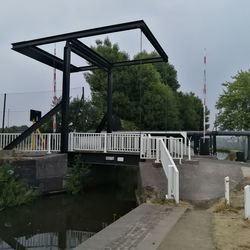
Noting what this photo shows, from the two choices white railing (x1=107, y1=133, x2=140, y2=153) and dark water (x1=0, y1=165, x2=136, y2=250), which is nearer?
dark water (x1=0, y1=165, x2=136, y2=250)

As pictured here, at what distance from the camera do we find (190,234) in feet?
20.3

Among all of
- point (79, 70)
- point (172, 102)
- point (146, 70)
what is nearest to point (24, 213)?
point (79, 70)

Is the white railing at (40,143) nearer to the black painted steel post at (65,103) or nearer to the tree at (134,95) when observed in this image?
the black painted steel post at (65,103)

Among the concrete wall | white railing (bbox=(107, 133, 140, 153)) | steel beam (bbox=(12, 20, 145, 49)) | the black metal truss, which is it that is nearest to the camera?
the concrete wall

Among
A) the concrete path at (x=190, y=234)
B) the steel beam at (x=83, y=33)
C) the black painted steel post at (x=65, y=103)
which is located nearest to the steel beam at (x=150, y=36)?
the steel beam at (x=83, y=33)

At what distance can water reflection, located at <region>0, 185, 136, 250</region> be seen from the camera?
7.98 meters

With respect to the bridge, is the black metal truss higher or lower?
higher

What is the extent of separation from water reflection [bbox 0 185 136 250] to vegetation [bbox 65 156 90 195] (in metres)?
0.50

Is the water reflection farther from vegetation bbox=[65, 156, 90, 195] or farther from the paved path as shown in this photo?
the paved path

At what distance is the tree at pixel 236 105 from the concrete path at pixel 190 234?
93.3 feet

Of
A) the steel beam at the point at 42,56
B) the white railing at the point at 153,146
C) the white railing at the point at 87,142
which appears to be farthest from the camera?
the steel beam at the point at 42,56

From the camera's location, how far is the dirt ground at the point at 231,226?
18.3ft

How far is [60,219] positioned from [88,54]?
9984 mm

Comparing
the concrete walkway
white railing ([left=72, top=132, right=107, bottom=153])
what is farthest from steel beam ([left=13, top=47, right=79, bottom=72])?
the concrete walkway
